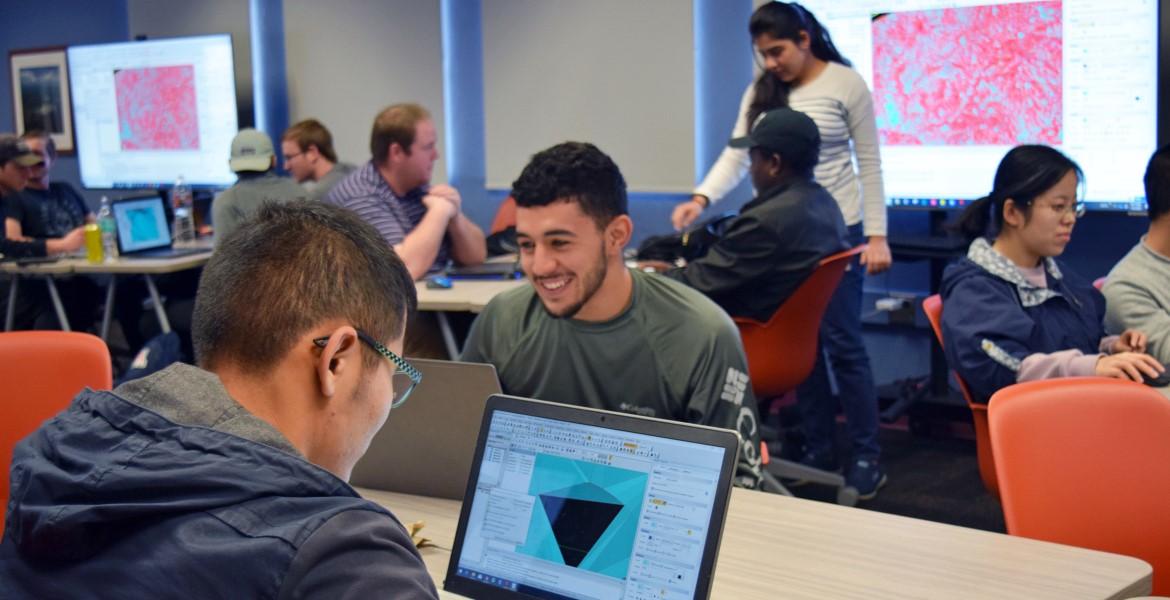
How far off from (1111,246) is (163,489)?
450 cm

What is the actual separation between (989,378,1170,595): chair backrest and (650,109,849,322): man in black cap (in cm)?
167

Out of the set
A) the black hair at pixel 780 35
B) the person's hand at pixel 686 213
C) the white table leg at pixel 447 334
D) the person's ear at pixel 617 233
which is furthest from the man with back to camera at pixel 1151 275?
the white table leg at pixel 447 334

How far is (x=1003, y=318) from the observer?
Result: 2873mm

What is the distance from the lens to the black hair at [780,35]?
4.19 metres

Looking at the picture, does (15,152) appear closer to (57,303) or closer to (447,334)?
(57,303)

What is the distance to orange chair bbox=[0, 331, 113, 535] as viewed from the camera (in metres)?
2.51

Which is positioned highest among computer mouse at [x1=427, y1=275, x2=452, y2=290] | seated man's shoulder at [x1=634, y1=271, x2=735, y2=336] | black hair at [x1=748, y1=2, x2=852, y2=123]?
black hair at [x1=748, y1=2, x2=852, y2=123]

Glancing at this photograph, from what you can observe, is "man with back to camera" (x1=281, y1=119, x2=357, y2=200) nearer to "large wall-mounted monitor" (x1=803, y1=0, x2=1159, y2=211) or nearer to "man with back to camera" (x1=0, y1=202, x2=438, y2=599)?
"large wall-mounted monitor" (x1=803, y1=0, x2=1159, y2=211)

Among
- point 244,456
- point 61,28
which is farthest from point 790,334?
point 61,28

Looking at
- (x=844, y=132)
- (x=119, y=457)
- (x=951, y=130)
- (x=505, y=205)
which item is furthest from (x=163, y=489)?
(x=505, y=205)

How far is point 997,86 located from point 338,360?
4.20 m

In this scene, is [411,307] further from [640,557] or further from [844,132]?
[844,132]

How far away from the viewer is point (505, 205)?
586 centimetres

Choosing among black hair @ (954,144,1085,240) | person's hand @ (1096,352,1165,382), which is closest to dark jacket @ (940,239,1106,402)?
black hair @ (954,144,1085,240)
